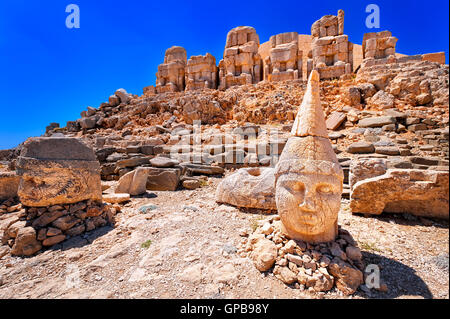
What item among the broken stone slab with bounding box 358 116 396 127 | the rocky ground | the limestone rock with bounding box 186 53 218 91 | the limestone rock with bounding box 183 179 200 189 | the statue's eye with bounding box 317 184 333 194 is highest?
the limestone rock with bounding box 186 53 218 91

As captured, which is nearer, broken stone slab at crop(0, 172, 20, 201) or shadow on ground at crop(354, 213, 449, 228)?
shadow on ground at crop(354, 213, 449, 228)

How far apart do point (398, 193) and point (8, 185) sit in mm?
8403

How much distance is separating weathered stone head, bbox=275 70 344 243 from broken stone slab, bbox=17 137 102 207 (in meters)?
3.46

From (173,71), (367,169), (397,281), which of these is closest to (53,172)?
(397,281)

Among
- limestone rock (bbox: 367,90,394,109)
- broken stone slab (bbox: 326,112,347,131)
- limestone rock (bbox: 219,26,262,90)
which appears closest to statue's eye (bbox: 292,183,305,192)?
broken stone slab (bbox: 326,112,347,131)

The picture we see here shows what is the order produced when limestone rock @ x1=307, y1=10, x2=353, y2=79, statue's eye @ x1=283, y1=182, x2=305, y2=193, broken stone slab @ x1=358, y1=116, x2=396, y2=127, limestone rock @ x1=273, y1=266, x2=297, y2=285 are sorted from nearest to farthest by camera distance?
limestone rock @ x1=273, y1=266, x2=297, y2=285 < statue's eye @ x1=283, y1=182, x2=305, y2=193 < broken stone slab @ x1=358, y1=116, x2=396, y2=127 < limestone rock @ x1=307, y1=10, x2=353, y2=79

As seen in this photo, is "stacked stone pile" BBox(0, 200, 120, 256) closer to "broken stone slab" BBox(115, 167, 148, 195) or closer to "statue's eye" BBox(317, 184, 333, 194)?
"broken stone slab" BBox(115, 167, 148, 195)

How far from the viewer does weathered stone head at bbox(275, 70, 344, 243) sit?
2.32 m

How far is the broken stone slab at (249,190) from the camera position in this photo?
414cm

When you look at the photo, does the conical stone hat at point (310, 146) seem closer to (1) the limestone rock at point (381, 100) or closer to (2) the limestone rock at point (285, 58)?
(1) the limestone rock at point (381, 100)

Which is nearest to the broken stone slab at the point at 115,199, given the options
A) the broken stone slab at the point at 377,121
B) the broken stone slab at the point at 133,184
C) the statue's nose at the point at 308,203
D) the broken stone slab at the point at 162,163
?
the broken stone slab at the point at 133,184

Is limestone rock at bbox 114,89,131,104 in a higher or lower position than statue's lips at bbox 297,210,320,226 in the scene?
higher

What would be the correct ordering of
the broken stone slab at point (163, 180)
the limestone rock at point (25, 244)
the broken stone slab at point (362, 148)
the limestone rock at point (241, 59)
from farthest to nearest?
the limestone rock at point (241, 59) → the broken stone slab at point (163, 180) → the broken stone slab at point (362, 148) → the limestone rock at point (25, 244)

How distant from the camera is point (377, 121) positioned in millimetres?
7277
